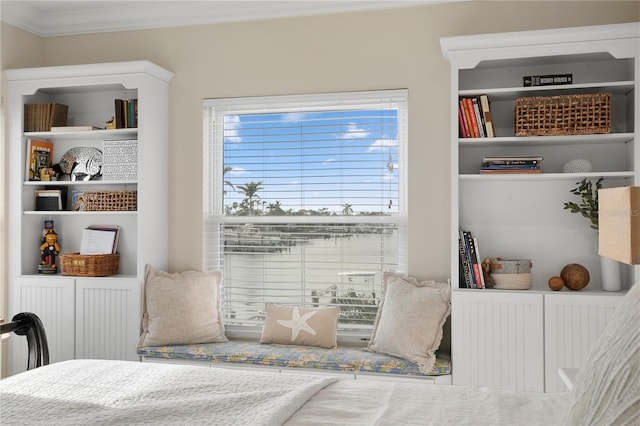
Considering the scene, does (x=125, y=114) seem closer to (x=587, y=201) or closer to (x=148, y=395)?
(x=148, y=395)

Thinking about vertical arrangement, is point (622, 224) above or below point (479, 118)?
below

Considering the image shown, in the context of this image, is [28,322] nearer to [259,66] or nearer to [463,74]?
[259,66]

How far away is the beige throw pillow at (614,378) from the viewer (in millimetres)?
1033

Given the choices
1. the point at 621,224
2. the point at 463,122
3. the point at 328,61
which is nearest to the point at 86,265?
the point at 328,61

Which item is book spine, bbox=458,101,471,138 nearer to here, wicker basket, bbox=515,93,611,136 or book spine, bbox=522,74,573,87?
wicker basket, bbox=515,93,611,136

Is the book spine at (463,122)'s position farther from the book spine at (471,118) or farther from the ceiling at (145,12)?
the ceiling at (145,12)

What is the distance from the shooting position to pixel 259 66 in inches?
151

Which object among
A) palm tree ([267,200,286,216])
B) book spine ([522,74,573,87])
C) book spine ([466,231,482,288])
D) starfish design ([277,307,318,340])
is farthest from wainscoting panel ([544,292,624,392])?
palm tree ([267,200,286,216])

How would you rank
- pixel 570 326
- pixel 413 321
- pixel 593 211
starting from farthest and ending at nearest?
1. pixel 413 321
2. pixel 593 211
3. pixel 570 326

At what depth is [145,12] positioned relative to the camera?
394cm

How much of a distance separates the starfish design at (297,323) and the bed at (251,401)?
154 centimetres

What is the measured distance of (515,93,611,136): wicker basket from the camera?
3.10 meters

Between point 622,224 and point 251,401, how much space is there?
1210 millimetres

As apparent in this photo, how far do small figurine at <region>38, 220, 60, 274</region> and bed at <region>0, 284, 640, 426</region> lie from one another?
7.10ft
